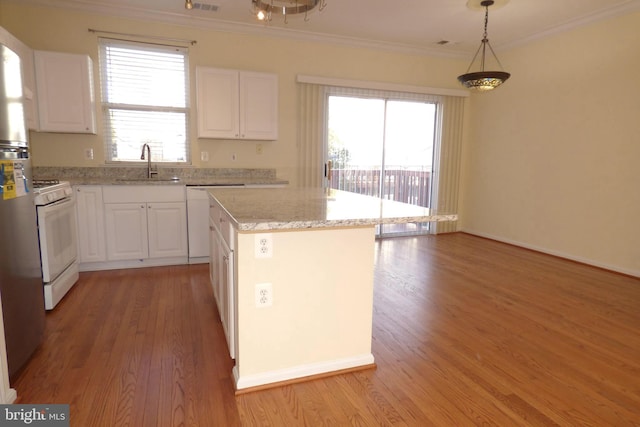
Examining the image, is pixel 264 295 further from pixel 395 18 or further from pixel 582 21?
pixel 582 21

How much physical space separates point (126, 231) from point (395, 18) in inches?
148

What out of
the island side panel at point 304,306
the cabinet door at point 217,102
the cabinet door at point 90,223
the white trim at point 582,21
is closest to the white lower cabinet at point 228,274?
the island side panel at point 304,306

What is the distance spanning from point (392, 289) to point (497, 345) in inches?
44.0

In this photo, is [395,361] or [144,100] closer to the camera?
[395,361]

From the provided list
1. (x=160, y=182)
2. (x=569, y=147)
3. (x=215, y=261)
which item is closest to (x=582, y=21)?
(x=569, y=147)

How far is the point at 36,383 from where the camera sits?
1.95 metres

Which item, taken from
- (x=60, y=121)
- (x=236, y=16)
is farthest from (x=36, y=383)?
(x=236, y=16)

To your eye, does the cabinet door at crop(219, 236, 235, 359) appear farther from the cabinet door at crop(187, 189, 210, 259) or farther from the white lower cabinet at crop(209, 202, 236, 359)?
the cabinet door at crop(187, 189, 210, 259)

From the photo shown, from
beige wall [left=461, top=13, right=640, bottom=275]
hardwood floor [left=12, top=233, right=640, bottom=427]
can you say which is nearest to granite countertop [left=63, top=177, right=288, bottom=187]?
hardwood floor [left=12, top=233, right=640, bottom=427]

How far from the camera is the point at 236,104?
173 inches

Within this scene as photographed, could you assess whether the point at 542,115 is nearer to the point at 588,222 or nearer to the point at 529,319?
the point at 588,222

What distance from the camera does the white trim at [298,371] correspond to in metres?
1.92

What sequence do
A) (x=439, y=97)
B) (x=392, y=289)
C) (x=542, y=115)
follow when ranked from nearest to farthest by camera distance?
(x=392, y=289) < (x=542, y=115) < (x=439, y=97)

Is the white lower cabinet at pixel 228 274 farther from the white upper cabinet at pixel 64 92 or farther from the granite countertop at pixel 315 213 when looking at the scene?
the white upper cabinet at pixel 64 92
